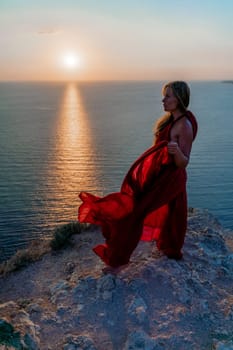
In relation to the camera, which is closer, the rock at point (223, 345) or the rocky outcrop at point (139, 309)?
the rock at point (223, 345)

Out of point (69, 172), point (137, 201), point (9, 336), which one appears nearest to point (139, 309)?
point (137, 201)

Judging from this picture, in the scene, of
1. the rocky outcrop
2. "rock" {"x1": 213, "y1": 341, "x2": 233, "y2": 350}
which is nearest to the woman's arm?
the rocky outcrop

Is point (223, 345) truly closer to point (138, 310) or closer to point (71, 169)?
point (138, 310)

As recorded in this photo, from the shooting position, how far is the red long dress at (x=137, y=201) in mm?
5695

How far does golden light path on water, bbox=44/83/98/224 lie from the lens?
723 inches

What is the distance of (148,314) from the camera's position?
18.3ft

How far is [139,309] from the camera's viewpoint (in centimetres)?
558

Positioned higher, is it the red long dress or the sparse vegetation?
the red long dress

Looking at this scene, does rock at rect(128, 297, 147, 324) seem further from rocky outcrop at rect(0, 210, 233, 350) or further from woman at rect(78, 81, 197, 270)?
woman at rect(78, 81, 197, 270)

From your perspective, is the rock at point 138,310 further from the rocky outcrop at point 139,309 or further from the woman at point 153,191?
the woman at point 153,191

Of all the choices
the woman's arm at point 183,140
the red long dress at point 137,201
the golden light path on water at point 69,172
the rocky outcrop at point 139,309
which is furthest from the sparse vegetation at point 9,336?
the golden light path on water at point 69,172

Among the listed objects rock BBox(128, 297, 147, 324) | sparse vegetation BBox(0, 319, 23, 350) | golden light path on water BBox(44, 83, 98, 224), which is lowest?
golden light path on water BBox(44, 83, 98, 224)

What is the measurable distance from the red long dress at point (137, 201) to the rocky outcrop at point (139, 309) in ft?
1.70

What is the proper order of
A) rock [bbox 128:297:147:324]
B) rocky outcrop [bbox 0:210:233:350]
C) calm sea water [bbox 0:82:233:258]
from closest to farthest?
rocky outcrop [bbox 0:210:233:350] < rock [bbox 128:297:147:324] < calm sea water [bbox 0:82:233:258]
